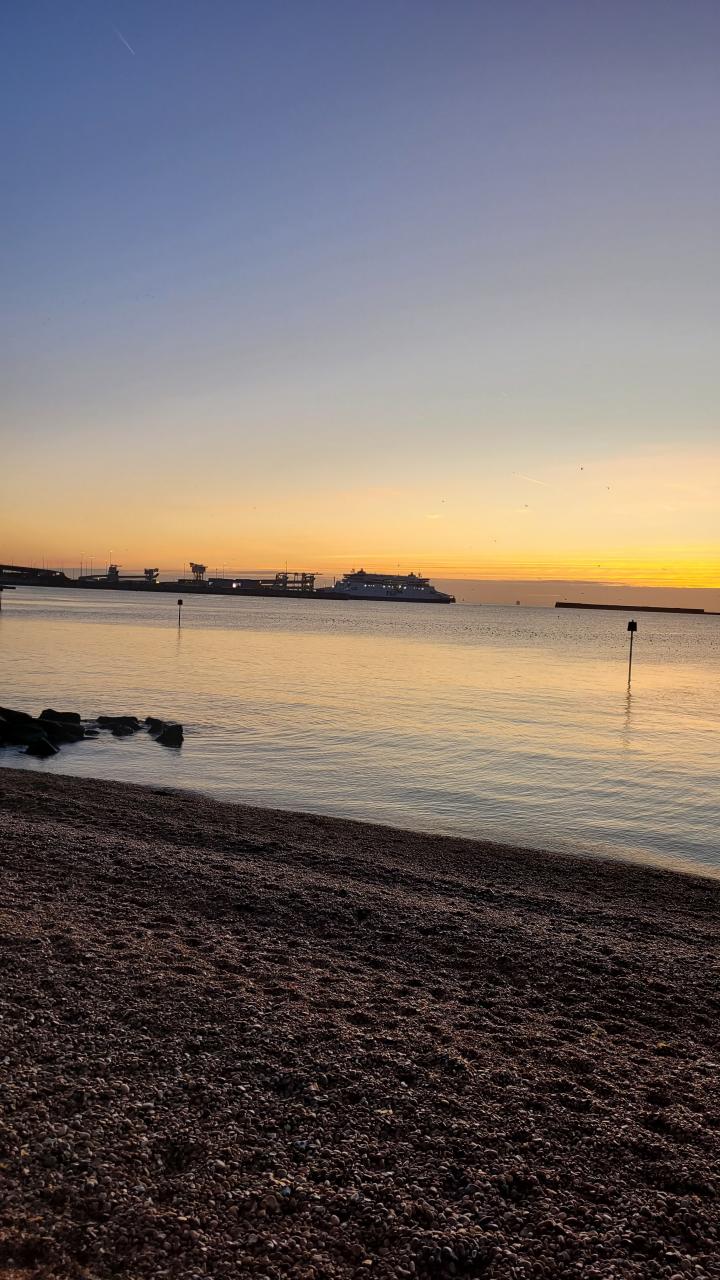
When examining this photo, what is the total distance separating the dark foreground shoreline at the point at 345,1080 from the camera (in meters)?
3.25

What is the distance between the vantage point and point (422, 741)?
2083 centimetres

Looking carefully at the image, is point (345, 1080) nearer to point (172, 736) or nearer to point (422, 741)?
point (172, 736)

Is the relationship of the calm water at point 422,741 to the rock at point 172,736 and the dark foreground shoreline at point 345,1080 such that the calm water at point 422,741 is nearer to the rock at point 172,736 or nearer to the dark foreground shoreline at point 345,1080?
the rock at point 172,736

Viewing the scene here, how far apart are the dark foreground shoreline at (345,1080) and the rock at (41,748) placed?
9.13m

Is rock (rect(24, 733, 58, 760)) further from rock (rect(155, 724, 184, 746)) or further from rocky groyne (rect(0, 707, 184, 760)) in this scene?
rock (rect(155, 724, 184, 746))

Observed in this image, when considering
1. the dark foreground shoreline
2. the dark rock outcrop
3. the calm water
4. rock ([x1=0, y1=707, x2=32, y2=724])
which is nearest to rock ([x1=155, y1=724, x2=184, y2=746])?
Answer: the calm water

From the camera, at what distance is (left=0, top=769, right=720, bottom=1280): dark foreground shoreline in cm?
325

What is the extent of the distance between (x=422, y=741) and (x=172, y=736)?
6290 millimetres

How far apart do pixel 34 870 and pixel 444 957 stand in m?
4.23

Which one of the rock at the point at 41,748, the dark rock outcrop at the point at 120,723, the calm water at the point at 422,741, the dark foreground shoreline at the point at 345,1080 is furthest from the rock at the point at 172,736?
the dark foreground shoreline at the point at 345,1080

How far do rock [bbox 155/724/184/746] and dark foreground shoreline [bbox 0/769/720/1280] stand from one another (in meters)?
10.2

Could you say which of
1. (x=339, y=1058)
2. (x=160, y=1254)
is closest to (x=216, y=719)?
(x=339, y=1058)

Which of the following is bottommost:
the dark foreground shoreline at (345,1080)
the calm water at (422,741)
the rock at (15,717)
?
the calm water at (422,741)

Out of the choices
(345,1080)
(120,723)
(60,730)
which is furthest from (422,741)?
(345,1080)
